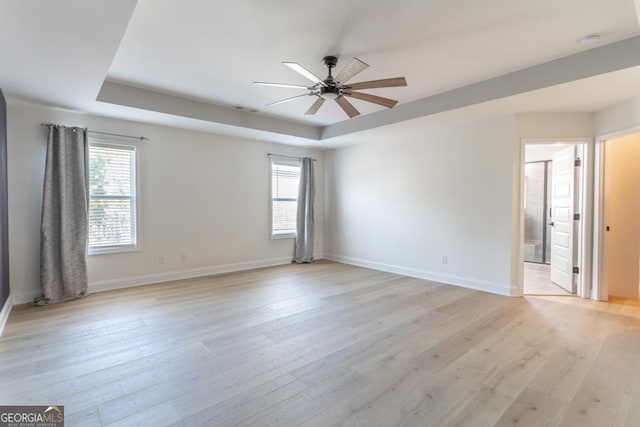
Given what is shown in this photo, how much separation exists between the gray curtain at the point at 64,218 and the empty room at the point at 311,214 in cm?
2

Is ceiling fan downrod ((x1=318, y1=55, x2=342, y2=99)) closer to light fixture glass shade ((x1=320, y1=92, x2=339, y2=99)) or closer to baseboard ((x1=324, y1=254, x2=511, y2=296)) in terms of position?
light fixture glass shade ((x1=320, y1=92, x2=339, y2=99))

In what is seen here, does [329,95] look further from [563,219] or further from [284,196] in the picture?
[563,219]

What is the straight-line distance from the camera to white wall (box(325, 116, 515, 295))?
435 centimetres

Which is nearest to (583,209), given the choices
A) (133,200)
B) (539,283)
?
(539,283)

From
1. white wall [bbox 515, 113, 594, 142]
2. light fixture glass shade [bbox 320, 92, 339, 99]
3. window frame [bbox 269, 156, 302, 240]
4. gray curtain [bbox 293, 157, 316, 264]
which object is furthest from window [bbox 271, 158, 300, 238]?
white wall [bbox 515, 113, 594, 142]

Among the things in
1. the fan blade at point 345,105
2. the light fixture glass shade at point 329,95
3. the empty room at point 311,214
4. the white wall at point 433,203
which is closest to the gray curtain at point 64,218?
the empty room at point 311,214

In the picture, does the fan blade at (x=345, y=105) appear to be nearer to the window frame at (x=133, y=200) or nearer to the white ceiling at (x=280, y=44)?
the white ceiling at (x=280, y=44)

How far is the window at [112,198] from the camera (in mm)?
4312

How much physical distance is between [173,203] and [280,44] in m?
3.26

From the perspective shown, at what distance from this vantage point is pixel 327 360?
2496mm

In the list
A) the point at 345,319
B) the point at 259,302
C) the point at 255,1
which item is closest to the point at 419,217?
the point at 345,319

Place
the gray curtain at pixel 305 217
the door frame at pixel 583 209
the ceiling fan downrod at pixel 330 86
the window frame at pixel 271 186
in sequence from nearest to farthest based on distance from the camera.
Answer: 1. the ceiling fan downrod at pixel 330 86
2. the door frame at pixel 583 209
3. the window frame at pixel 271 186
4. the gray curtain at pixel 305 217

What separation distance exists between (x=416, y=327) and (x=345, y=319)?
0.73 meters

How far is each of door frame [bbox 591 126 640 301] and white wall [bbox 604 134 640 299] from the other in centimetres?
15
